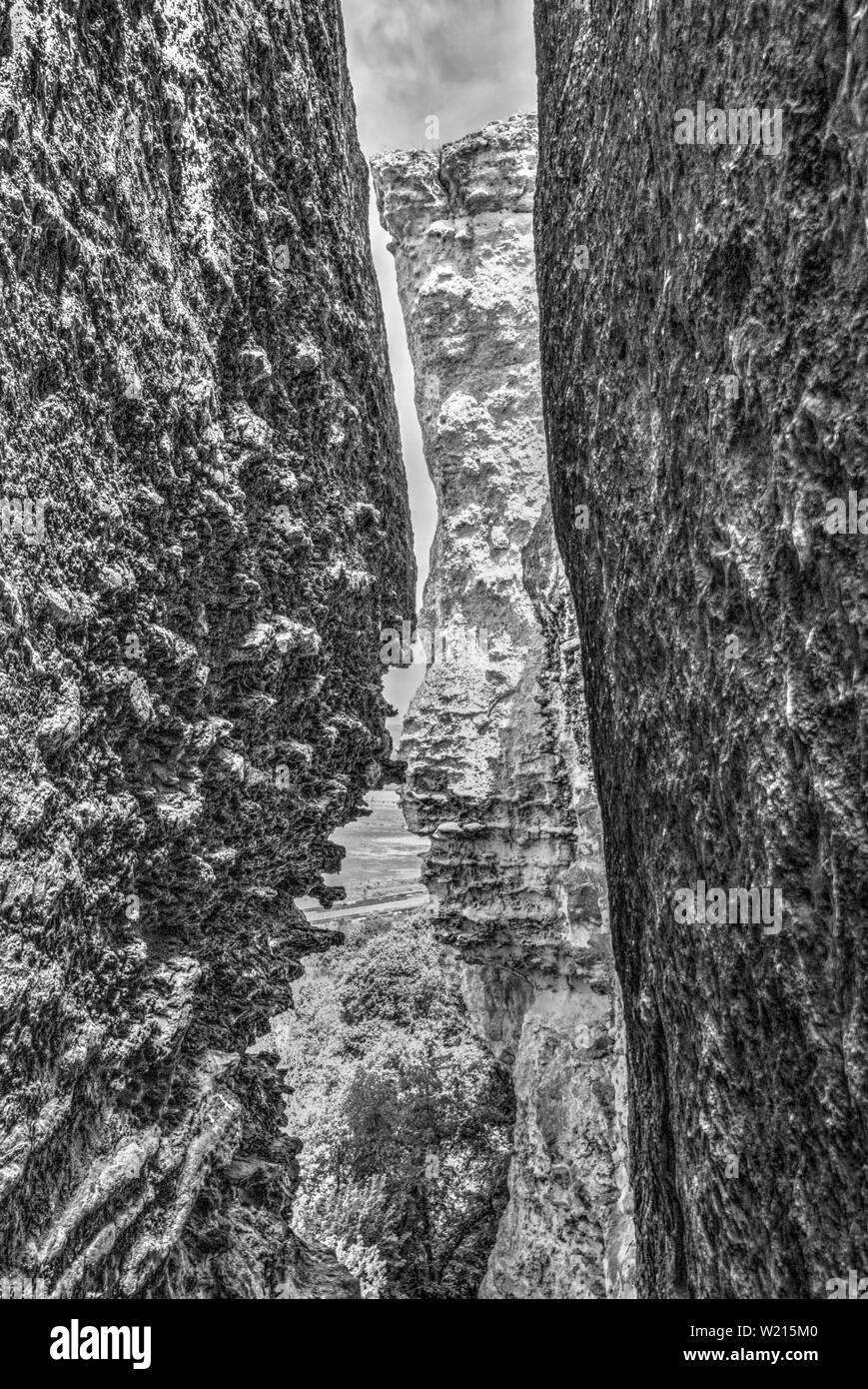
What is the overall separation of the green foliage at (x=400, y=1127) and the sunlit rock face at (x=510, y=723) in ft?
6.39

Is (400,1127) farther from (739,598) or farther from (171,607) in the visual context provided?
(739,598)

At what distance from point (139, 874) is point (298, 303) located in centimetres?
378

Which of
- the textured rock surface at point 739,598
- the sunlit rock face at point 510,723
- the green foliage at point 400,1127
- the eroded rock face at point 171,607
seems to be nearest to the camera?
the textured rock surface at point 739,598

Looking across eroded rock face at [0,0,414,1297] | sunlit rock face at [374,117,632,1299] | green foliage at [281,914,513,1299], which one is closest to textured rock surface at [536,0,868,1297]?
eroded rock face at [0,0,414,1297]

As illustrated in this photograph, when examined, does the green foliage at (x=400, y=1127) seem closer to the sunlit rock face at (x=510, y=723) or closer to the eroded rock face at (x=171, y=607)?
the sunlit rock face at (x=510, y=723)

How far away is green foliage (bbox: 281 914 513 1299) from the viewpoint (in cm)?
1038

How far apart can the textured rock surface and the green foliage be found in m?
6.37

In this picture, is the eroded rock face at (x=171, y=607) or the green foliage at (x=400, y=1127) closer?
the eroded rock face at (x=171, y=607)

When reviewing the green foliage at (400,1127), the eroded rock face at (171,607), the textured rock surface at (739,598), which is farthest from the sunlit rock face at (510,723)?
the textured rock surface at (739,598)

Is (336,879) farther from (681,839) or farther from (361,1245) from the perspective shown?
(681,839)

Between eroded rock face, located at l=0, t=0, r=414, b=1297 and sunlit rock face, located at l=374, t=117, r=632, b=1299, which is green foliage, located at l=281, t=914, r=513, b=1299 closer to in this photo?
sunlit rock face, located at l=374, t=117, r=632, b=1299

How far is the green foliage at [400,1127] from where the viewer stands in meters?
10.4
